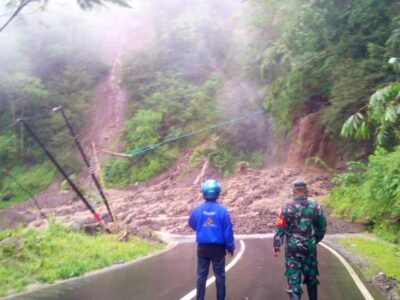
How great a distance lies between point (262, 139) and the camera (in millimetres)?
35844

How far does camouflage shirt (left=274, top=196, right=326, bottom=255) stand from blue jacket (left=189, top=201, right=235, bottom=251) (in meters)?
0.75

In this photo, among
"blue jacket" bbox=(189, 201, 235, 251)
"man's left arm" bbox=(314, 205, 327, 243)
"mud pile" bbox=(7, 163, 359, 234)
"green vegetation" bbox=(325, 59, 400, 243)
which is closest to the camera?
"blue jacket" bbox=(189, 201, 235, 251)

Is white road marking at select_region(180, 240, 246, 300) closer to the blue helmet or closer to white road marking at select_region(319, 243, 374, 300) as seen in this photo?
the blue helmet

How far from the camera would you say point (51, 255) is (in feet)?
37.9

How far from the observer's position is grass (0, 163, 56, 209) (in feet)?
132

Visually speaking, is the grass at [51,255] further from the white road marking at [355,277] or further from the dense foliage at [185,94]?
the dense foliage at [185,94]

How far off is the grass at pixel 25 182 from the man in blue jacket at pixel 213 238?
36.5 m

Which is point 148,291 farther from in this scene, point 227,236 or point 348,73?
point 348,73

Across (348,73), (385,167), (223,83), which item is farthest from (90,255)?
(223,83)

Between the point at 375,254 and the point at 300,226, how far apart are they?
717cm

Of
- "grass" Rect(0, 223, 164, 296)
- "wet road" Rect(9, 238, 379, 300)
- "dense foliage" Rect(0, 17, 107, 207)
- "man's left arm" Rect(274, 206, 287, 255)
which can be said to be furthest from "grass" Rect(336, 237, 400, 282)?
"dense foliage" Rect(0, 17, 107, 207)

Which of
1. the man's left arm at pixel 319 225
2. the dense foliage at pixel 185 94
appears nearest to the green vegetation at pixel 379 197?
the man's left arm at pixel 319 225

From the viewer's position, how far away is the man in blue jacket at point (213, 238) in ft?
20.8

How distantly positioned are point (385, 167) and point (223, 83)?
2712 cm
